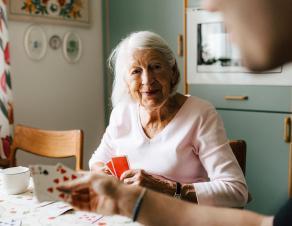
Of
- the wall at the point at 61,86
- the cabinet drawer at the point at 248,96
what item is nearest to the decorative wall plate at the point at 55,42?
the wall at the point at 61,86

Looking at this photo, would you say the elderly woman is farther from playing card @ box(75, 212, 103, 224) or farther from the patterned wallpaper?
the patterned wallpaper

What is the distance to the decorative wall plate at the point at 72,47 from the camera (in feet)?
10.5

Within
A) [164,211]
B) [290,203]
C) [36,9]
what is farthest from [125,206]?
[36,9]

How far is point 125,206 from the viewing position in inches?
38.0

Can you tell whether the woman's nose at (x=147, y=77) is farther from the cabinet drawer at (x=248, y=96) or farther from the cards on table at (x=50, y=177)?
the cabinet drawer at (x=248, y=96)

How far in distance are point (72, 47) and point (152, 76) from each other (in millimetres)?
1803

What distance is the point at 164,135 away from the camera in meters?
1.54

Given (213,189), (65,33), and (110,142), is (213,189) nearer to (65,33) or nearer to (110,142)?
(110,142)

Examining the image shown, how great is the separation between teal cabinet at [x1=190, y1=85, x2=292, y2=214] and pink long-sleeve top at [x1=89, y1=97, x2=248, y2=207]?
1.15 meters

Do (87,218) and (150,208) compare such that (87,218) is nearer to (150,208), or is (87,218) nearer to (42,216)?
(42,216)

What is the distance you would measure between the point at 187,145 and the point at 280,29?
0.99 m

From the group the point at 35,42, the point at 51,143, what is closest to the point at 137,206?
the point at 51,143

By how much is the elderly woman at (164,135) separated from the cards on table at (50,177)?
1.23ft

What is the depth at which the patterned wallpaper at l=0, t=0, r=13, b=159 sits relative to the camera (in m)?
2.54
